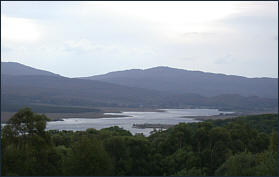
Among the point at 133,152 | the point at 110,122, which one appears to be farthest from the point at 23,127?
the point at 110,122

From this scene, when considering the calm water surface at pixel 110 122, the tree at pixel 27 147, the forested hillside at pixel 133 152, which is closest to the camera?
the tree at pixel 27 147

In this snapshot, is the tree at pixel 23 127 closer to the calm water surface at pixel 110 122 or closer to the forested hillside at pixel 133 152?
the forested hillside at pixel 133 152

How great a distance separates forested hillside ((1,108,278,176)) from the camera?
61.9 feet

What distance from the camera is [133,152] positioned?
28.3 metres

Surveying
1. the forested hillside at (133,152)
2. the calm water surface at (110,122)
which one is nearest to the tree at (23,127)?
the forested hillside at (133,152)

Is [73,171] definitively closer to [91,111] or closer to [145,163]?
[145,163]

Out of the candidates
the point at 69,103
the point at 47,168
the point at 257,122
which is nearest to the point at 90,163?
the point at 47,168

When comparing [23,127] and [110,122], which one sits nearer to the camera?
[23,127]

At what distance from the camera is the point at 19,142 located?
18.9m

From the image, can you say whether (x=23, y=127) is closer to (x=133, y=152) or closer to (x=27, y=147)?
(x=27, y=147)

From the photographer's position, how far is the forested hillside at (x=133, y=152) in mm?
18859

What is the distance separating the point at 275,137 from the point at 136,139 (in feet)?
37.5

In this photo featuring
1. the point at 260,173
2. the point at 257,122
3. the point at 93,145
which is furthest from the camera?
the point at 257,122

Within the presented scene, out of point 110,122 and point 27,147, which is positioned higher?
point 27,147
